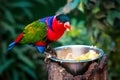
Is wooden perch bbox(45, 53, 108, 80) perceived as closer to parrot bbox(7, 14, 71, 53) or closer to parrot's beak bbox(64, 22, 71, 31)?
parrot bbox(7, 14, 71, 53)

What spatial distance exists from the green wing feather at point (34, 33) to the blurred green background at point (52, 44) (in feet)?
3.21

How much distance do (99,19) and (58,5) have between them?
195 cm

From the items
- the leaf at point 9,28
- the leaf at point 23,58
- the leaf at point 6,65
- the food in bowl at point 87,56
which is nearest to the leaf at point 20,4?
the leaf at point 9,28

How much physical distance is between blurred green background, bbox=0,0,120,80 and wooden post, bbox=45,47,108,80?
40.3 inches

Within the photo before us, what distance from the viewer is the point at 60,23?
1.93m

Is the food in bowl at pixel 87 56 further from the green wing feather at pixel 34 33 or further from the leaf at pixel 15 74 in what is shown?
the leaf at pixel 15 74

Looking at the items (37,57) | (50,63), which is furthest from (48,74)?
(37,57)

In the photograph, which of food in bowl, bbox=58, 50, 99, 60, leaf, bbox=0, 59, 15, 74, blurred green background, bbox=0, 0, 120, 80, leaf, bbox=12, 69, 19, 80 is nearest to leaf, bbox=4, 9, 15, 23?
blurred green background, bbox=0, 0, 120, 80

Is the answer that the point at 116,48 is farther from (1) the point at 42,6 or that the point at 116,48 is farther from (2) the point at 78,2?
(1) the point at 42,6

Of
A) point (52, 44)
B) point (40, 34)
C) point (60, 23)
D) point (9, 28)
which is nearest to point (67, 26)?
point (60, 23)

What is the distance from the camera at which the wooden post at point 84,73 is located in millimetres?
1939

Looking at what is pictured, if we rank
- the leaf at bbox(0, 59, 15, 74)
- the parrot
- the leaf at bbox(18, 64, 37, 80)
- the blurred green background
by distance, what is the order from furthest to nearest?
the leaf at bbox(18, 64, 37, 80) < the leaf at bbox(0, 59, 15, 74) < the blurred green background < the parrot

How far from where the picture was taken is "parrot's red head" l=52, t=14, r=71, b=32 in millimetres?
1908

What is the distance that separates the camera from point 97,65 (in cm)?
196
